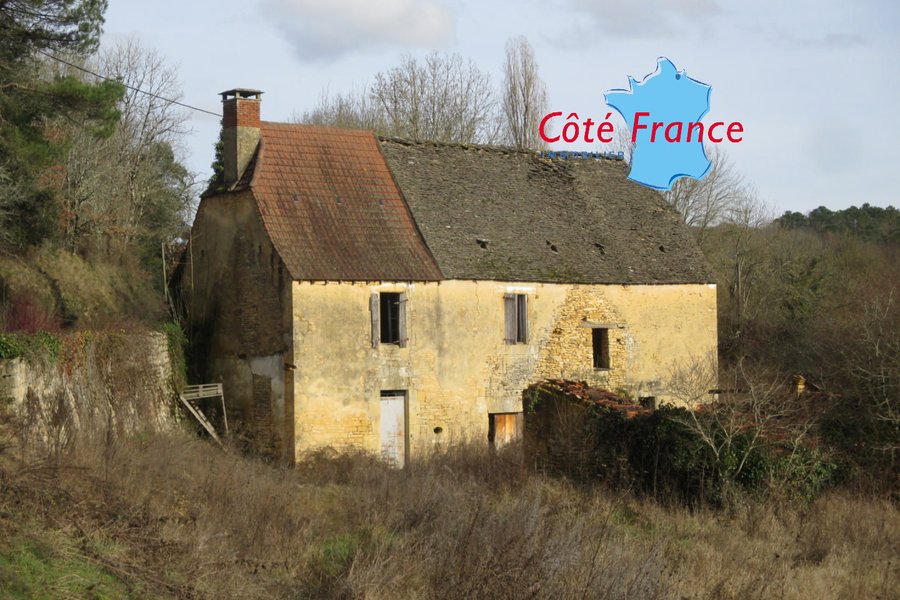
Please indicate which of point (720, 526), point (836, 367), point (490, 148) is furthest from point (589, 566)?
point (490, 148)

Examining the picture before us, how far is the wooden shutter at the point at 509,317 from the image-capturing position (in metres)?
24.3

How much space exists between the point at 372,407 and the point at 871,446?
382 inches

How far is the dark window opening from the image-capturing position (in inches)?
906

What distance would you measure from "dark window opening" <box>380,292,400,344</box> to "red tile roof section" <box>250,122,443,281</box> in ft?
1.73

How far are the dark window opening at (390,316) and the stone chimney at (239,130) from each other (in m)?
4.30

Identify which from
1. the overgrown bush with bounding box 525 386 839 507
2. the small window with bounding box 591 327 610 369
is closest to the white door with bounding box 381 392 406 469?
the overgrown bush with bounding box 525 386 839 507

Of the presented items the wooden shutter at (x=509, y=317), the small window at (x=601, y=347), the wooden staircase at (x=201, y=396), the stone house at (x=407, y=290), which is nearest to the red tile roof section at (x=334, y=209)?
the stone house at (x=407, y=290)

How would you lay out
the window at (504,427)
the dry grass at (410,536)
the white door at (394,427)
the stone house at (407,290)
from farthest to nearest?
the window at (504,427) < the white door at (394,427) < the stone house at (407,290) < the dry grass at (410,536)

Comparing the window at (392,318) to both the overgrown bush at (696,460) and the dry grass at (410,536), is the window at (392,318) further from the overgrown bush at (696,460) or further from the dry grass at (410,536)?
the dry grass at (410,536)

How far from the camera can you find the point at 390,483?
1669 cm

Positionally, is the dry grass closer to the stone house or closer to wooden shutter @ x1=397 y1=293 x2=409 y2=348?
the stone house

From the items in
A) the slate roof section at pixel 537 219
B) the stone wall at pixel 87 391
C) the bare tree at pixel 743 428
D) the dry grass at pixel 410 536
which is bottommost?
the dry grass at pixel 410 536

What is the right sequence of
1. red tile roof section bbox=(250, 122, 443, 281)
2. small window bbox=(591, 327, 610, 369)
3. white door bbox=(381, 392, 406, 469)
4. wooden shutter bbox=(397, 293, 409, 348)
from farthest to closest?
small window bbox=(591, 327, 610, 369), wooden shutter bbox=(397, 293, 409, 348), white door bbox=(381, 392, 406, 469), red tile roof section bbox=(250, 122, 443, 281)

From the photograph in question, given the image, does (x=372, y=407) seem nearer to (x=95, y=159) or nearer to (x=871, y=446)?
(x=871, y=446)
